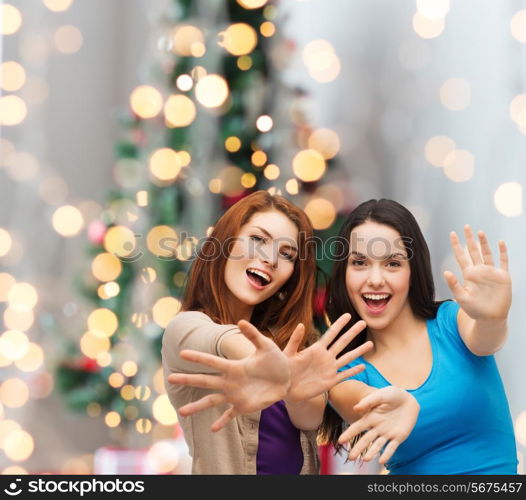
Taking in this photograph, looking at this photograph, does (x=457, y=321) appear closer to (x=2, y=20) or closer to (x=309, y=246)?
(x=309, y=246)

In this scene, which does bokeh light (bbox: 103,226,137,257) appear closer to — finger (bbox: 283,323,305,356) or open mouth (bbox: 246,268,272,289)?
open mouth (bbox: 246,268,272,289)

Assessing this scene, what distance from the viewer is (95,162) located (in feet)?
9.44

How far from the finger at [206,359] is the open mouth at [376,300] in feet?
1.15

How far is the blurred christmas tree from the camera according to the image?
6.02 feet

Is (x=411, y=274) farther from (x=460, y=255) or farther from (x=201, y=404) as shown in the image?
(x=201, y=404)

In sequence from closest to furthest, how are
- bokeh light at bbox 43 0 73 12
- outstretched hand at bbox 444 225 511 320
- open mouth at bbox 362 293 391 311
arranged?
1. outstretched hand at bbox 444 225 511 320
2. open mouth at bbox 362 293 391 311
3. bokeh light at bbox 43 0 73 12

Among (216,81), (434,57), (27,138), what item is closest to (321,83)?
(434,57)

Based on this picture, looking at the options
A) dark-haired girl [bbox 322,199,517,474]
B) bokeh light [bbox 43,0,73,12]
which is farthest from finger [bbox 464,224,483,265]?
bokeh light [bbox 43,0,73,12]

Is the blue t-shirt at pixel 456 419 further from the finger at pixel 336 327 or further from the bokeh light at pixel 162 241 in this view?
the bokeh light at pixel 162 241

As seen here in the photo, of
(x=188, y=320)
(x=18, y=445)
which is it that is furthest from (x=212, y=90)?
(x=18, y=445)

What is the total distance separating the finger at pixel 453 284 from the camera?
44.3 inches

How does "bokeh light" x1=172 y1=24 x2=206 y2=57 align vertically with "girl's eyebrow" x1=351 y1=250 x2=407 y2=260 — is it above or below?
above

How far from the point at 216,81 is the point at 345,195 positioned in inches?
21.9

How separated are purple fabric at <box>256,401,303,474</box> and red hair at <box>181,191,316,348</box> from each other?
14cm
